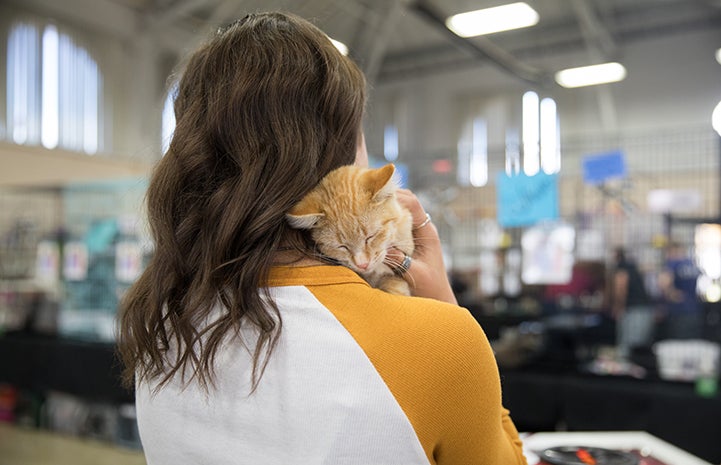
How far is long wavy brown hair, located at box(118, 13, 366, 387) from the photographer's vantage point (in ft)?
2.65

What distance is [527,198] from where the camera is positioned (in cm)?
319

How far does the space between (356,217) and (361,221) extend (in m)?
0.03

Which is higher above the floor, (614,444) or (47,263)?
(47,263)

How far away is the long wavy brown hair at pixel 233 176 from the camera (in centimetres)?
81

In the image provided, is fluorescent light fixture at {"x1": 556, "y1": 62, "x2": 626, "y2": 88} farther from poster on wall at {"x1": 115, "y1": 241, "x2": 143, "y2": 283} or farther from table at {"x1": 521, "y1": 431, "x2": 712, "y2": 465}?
table at {"x1": 521, "y1": 431, "x2": 712, "y2": 465}

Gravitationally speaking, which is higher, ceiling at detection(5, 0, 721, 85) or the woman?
ceiling at detection(5, 0, 721, 85)

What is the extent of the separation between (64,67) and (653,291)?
25.1ft

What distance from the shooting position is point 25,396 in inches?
149

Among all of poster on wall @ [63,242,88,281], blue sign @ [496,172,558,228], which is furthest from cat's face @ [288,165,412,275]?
poster on wall @ [63,242,88,281]

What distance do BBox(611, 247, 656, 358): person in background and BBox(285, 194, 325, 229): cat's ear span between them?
8.86ft

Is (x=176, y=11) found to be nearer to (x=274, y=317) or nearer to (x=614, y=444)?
(x=614, y=444)

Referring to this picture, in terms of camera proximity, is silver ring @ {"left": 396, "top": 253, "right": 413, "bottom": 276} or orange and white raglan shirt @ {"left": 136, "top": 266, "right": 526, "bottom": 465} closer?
orange and white raglan shirt @ {"left": 136, "top": 266, "right": 526, "bottom": 465}

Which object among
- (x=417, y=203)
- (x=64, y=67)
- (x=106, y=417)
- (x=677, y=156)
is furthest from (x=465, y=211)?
(x=64, y=67)

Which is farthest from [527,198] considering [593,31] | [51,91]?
[51,91]
